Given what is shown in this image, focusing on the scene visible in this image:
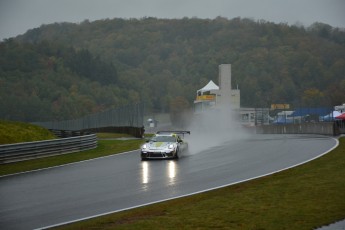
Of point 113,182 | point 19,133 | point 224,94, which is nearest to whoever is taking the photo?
point 113,182

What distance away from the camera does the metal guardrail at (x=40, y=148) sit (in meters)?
24.2

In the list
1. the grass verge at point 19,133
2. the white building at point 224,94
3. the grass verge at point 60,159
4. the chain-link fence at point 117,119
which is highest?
the white building at point 224,94

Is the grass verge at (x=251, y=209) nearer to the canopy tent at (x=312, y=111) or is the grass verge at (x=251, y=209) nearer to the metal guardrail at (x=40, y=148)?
the metal guardrail at (x=40, y=148)

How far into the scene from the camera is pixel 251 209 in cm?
1097

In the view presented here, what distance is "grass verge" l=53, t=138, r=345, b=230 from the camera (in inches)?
383

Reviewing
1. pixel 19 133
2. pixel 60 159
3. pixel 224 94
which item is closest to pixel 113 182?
pixel 60 159

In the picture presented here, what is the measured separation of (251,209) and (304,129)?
128 feet

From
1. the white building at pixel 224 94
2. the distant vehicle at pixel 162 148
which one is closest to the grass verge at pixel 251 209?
the distant vehicle at pixel 162 148

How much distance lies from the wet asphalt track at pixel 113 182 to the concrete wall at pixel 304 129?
16.0 m

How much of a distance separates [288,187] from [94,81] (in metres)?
182

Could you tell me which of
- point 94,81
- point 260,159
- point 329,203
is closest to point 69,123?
point 260,159

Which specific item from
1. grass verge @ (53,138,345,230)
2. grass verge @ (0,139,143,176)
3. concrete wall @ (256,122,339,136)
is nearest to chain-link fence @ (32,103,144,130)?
concrete wall @ (256,122,339,136)

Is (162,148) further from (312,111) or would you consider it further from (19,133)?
(312,111)

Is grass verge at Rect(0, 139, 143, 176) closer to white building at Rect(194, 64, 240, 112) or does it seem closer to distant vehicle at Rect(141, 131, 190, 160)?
distant vehicle at Rect(141, 131, 190, 160)
